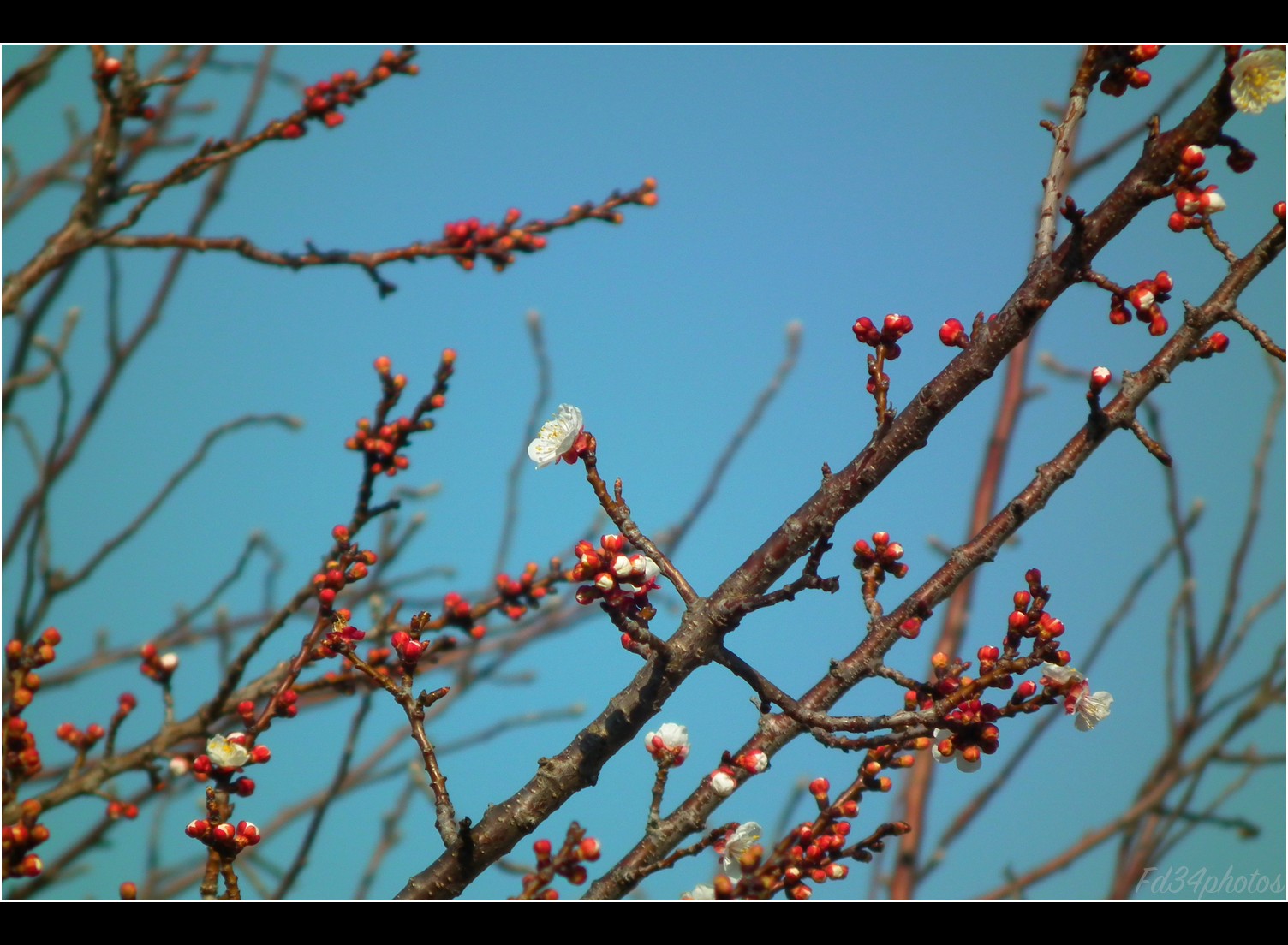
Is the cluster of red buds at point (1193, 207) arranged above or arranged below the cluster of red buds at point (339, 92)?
below

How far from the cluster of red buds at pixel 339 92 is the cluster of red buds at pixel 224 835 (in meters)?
2.53

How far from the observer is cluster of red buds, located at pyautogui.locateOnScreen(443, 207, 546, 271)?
3600 mm

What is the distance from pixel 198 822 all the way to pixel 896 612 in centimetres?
159

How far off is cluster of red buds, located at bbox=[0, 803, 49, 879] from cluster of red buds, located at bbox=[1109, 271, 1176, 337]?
8.92ft

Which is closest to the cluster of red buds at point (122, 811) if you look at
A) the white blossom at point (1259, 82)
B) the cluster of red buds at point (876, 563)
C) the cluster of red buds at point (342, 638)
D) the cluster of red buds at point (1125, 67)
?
the cluster of red buds at point (342, 638)

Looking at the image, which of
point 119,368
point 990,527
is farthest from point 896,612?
point 119,368

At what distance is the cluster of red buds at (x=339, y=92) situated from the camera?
361 cm

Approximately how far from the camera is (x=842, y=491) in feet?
6.16

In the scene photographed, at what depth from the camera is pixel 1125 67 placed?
6.61ft

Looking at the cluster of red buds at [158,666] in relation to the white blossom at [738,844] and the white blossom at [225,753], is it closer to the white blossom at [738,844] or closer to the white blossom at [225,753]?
the white blossom at [225,753]

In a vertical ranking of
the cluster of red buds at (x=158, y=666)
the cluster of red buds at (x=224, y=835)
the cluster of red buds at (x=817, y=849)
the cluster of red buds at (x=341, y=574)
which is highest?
the cluster of red buds at (x=158, y=666)

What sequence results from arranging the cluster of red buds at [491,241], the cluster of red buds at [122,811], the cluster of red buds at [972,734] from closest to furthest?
1. the cluster of red buds at [972,734]
2. the cluster of red buds at [122,811]
3. the cluster of red buds at [491,241]
